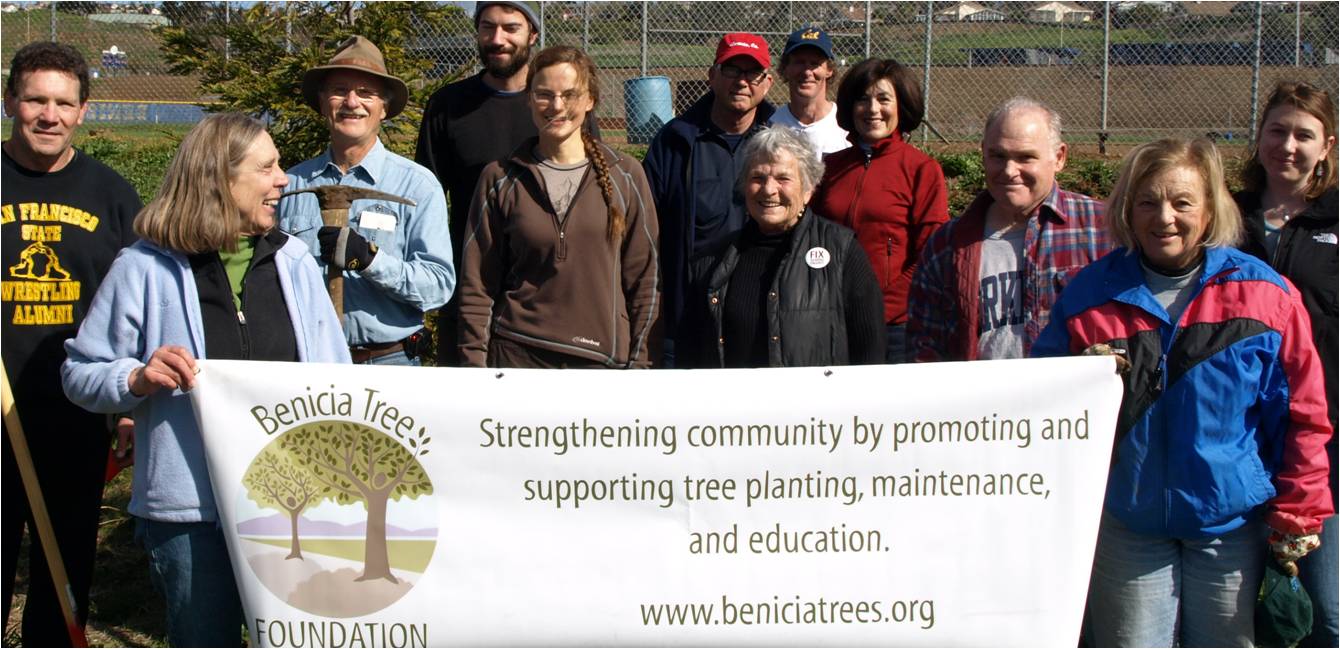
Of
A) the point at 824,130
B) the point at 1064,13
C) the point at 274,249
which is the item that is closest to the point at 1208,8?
the point at 1064,13

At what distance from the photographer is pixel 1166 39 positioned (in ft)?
45.6

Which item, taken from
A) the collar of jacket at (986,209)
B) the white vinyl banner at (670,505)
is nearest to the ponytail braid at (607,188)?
the white vinyl banner at (670,505)

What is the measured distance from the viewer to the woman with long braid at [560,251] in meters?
4.57

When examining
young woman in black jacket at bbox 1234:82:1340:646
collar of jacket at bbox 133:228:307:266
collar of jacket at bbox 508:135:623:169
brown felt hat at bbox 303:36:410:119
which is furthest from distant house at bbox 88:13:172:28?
young woman in black jacket at bbox 1234:82:1340:646

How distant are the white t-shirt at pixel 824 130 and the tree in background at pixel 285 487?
2.88 meters

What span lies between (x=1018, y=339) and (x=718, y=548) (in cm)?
120

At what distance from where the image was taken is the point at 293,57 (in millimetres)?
7188

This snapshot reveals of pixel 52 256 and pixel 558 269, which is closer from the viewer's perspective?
pixel 52 256

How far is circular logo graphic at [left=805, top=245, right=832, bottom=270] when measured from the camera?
4.20m

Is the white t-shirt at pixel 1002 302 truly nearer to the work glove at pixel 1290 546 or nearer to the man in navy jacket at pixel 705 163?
the work glove at pixel 1290 546

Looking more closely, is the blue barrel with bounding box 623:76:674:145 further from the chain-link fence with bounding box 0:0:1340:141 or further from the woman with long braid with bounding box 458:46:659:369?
the woman with long braid with bounding box 458:46:659:369

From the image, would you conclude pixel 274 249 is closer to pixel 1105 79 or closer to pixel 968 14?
pixel 1105 79

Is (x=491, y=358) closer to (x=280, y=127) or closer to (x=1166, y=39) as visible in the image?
(x=280, y=127)

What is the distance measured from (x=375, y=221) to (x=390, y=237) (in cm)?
10
